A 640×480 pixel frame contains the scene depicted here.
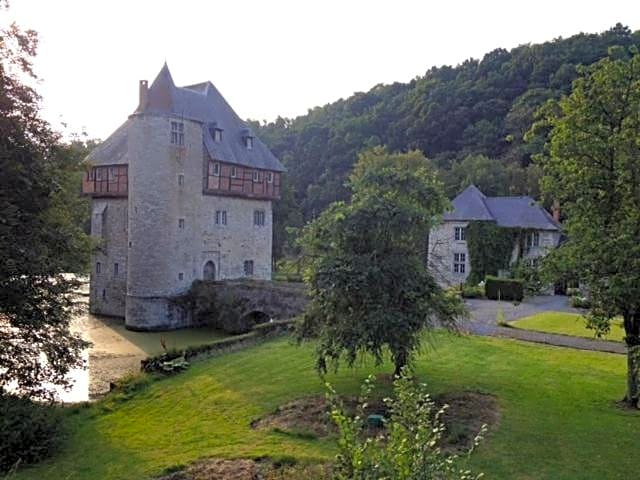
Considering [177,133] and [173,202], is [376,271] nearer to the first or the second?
[173,202]

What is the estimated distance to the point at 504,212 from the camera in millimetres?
36125

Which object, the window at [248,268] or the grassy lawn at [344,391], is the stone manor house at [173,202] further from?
the grassy lawn at [344,391]

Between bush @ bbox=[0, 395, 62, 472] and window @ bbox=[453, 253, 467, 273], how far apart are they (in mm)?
28712

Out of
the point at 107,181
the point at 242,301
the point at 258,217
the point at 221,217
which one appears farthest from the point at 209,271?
the point at 107,181

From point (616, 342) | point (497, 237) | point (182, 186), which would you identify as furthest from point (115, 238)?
point (616, 342)

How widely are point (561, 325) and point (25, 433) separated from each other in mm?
18491

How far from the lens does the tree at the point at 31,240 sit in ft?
37.7

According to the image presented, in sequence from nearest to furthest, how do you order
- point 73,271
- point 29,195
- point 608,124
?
point 608,124
point 29,195
point 73,271

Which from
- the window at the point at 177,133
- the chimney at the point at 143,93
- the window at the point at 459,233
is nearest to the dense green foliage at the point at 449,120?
the window at the point at 459,233

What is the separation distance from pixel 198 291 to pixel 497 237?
17714 millimetres

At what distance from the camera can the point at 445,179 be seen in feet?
158

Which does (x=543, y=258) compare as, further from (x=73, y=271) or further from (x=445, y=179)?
(x=445, y=179)

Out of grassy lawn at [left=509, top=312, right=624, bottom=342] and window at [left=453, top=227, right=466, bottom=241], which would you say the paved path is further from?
window at [left=453, top=227, right=466, bottom=241]

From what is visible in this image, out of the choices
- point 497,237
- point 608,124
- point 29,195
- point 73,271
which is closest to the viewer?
point 608,124
